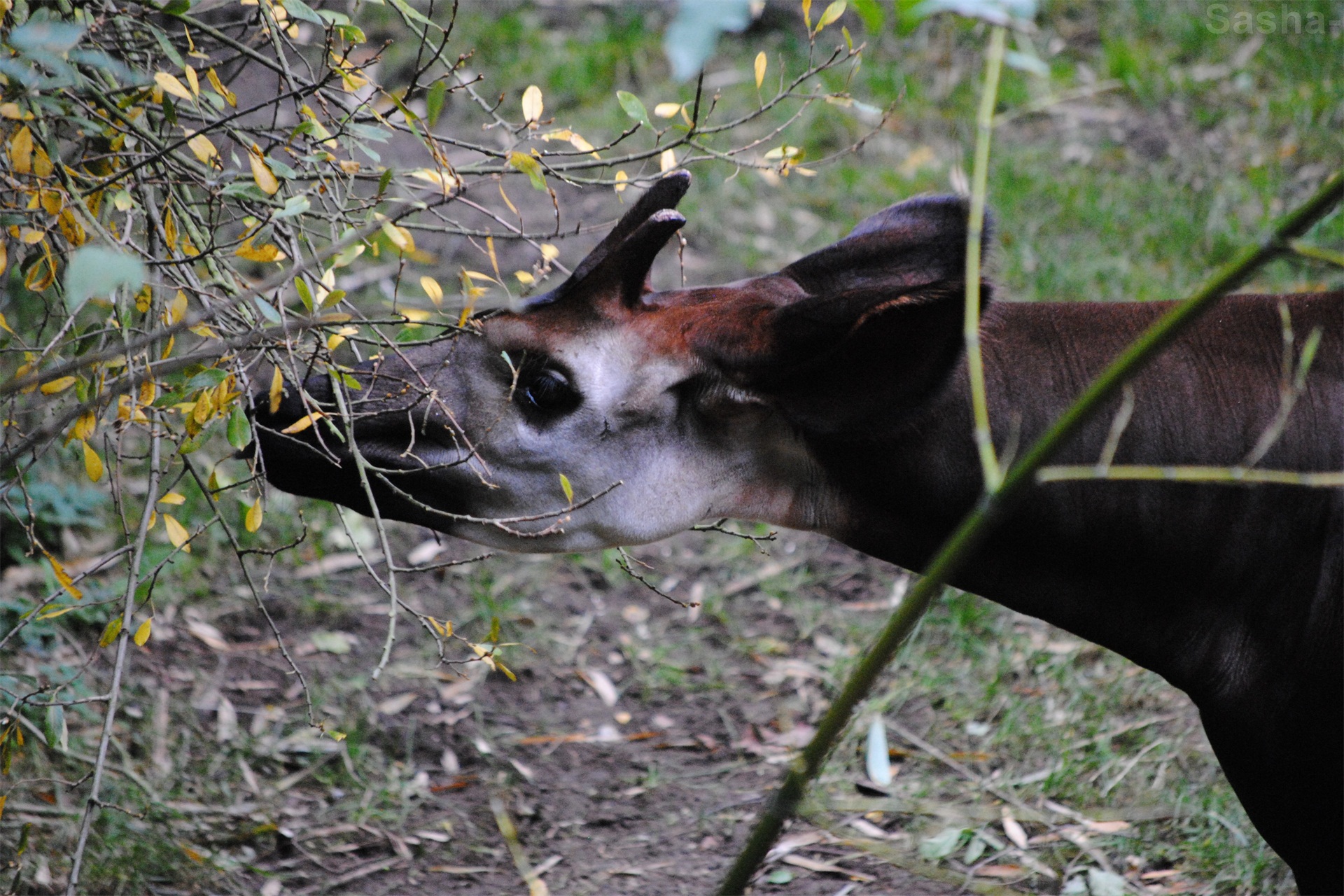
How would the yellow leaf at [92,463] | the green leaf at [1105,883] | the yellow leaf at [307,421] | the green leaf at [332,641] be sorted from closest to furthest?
the yellow leaf at [92,463] → the yellow leaf at [307,421] → the green leaf at [1105,883] → the green leaf at [332,641]

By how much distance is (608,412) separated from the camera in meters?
2.83

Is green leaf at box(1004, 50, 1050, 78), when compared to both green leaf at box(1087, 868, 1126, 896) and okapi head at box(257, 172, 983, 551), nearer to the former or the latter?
okapi head at box(257, 172, 983, 551)

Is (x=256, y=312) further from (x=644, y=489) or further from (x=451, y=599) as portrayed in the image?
(x=451, y=599)

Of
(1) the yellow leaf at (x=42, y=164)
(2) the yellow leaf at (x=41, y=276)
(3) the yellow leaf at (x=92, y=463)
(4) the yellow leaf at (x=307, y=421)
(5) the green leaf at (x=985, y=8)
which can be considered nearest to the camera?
(5) the green leaf at (x=985, y=8)

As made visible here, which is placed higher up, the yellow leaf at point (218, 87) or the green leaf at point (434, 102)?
the yellow leaf at point (218, 87)

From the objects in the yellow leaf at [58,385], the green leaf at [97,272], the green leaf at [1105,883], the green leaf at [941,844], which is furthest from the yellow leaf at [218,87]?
the green leaf at [1105,883]

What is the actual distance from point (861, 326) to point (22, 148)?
1541 mm

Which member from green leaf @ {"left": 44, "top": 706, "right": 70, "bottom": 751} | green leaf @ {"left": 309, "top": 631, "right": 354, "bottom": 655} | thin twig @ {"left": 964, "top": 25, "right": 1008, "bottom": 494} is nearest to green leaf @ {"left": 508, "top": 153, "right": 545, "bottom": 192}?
thin twig @ {"left": 964, "top": 25, "right": 1008, "bottom": 494}


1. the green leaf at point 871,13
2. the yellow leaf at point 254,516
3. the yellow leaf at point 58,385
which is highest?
the yellow leaf at point 58,385

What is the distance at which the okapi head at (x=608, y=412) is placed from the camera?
9.00 ft

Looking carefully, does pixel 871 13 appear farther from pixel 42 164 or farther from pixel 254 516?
pixel 254 516

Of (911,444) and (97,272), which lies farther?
(911,444)

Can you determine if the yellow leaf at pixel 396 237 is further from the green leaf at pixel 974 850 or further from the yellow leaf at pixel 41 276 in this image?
the green leaf at pixel 974 850

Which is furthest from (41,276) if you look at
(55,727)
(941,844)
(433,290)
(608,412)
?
(941,844)
